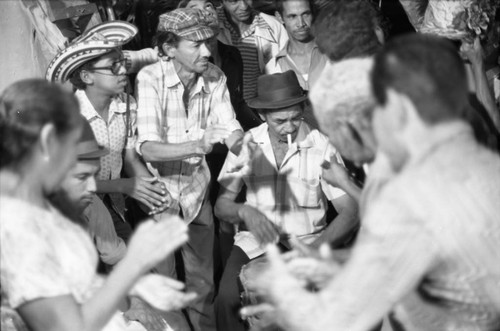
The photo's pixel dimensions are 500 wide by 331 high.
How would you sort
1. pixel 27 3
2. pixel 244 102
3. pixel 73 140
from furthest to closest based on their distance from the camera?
pixel 244 102 → pixel 27 3 → pixel 73 140

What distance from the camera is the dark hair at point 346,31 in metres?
3.79

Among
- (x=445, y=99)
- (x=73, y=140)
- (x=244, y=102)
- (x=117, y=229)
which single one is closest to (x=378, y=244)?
(x=445, y=99)

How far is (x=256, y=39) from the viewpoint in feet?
20.1

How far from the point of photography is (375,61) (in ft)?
8.71

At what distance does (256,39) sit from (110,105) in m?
1.45

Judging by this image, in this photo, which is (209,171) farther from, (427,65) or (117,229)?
(427,65)

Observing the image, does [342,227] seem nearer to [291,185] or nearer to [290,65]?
[291,185]

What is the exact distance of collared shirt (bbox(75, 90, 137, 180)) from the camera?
5016mm

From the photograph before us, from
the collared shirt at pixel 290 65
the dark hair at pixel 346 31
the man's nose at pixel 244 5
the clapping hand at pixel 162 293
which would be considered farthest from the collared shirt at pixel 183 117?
the clapping hand at pixel 162 293

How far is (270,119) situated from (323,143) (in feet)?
1.12

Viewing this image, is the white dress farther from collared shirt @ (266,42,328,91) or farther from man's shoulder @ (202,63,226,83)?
collared shirt @ (266,42,328,91)

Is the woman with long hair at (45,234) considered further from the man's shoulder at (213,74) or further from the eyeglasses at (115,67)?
the man's shoulder at (213,74)

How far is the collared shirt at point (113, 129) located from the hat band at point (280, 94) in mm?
863

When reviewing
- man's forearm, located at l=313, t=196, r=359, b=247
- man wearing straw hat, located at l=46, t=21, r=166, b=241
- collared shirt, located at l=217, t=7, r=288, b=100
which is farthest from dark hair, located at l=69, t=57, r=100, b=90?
man's forearm, located at l=313, t=196, r=359, b=247
